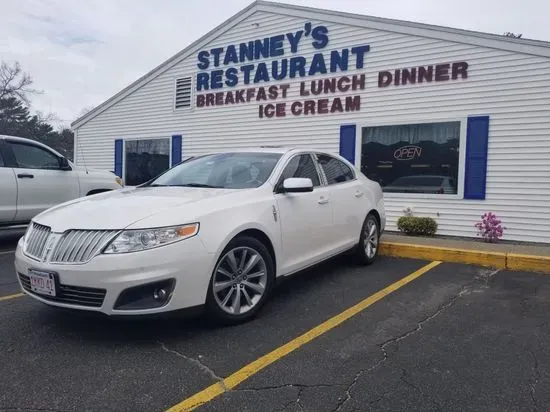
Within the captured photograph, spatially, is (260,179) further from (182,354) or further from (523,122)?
(523,122)

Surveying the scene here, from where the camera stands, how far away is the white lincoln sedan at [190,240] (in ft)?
10.8

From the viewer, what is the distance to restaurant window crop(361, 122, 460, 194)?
→ 8.93 m

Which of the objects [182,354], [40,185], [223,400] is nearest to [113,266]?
[182,354]

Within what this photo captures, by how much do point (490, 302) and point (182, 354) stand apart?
324 cm

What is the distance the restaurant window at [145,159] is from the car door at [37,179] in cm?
501

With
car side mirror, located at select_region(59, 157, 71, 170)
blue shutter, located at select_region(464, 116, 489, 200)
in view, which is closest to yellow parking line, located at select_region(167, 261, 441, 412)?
blue shutter, located at select_region(464, 116, 489, 200)

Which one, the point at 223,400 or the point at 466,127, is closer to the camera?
the point at 223,400

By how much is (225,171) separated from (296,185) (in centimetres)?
85

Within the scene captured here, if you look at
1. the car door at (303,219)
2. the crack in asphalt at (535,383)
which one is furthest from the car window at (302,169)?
the crack in asphalt at (535,383)

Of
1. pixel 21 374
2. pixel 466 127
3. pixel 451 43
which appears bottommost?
pixel 21 374

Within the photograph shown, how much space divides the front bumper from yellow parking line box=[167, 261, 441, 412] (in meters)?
0.68

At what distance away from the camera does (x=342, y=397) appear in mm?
2795

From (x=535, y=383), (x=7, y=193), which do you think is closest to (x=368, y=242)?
(x=535, y=383)

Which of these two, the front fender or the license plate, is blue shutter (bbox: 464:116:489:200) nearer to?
the front fender
